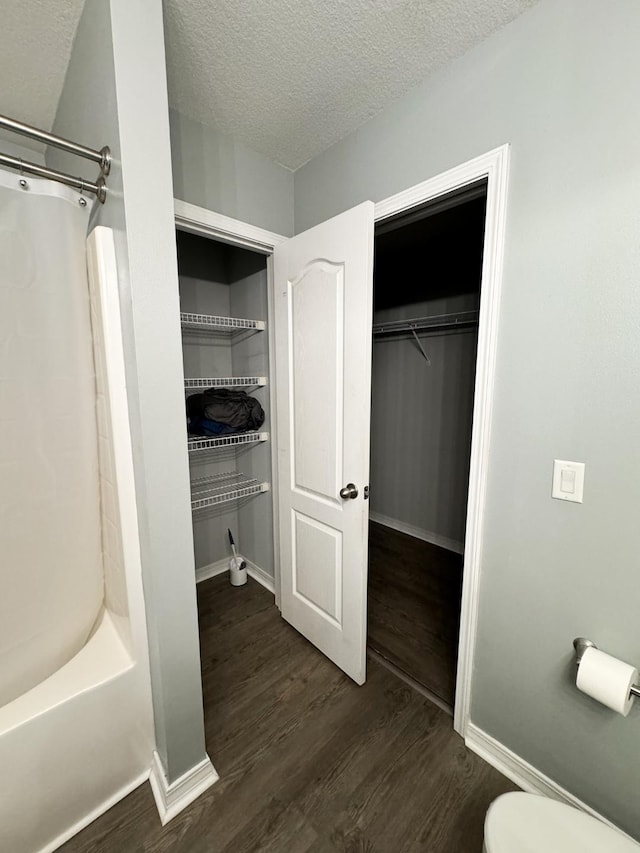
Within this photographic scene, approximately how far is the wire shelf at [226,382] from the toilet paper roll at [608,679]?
6.09 ft

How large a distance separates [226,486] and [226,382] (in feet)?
2.47

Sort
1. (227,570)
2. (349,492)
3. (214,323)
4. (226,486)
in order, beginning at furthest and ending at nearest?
1. (227,570)
2. (226,486)
3. (214,323)
4. (349,492)

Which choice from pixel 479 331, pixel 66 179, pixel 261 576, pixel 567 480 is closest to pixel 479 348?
pixel 479 331

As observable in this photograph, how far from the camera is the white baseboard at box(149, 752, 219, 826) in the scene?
1.13 m

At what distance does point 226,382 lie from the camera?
199cm

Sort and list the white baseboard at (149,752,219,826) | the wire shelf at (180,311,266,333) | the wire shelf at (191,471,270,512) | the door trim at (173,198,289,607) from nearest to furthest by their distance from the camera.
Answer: the white baseboard at (149,752,219,826)
the door trim at (173,198,289,607)
the wire shelf at (180,311,266,333)
the wire shelf at (191,471,270,512)

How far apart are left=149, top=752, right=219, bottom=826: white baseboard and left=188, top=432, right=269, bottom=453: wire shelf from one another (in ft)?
4.20

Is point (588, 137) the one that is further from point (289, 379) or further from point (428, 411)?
point (428, 411)

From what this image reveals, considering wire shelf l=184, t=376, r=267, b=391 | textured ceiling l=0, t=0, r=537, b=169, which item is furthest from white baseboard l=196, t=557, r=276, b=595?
textured ceiling l=0, t=0, r=537, b=169

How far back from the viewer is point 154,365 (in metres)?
0.99

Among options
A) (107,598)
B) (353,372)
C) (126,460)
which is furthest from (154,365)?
(107,598)

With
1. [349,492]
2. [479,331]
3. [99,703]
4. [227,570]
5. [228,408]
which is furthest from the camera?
[227,570]

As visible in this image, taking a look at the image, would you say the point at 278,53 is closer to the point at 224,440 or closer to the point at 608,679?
the point at 224,440

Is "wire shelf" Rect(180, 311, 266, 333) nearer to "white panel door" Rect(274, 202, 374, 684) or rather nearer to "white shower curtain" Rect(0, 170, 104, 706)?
"white panel door" Rect(274, 202, 374, 684)
